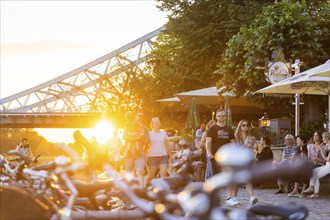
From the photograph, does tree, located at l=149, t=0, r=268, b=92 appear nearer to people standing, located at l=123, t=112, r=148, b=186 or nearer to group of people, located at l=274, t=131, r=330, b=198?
group of people, located at l=274, t=131, r=330, b=198

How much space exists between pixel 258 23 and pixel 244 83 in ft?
10.0

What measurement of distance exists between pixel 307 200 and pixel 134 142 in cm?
358

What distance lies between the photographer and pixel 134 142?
15.8 meters

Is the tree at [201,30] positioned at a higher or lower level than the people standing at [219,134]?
higher

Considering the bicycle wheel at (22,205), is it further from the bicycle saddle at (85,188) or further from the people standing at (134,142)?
the people standing at (134,142)

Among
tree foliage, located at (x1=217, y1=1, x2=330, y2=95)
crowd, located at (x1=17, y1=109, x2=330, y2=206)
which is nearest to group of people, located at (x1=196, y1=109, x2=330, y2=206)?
crowd, located at (x1=17, y1=109, x2=330, y2=206)

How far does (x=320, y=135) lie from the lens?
1789 centimetres

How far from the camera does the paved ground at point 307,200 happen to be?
516 inches

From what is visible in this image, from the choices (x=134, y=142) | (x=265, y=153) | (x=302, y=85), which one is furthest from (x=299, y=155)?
(x=134, y=142)

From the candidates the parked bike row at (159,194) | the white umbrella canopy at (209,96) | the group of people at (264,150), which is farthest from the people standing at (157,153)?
the white umbrella canopy at (209,96)

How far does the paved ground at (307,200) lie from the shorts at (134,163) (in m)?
2.04

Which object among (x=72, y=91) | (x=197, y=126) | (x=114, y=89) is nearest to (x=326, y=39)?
(x=197, y=126)

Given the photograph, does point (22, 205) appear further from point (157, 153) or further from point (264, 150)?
point (264, 150)

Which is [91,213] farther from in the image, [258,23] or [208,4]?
[208,4]
